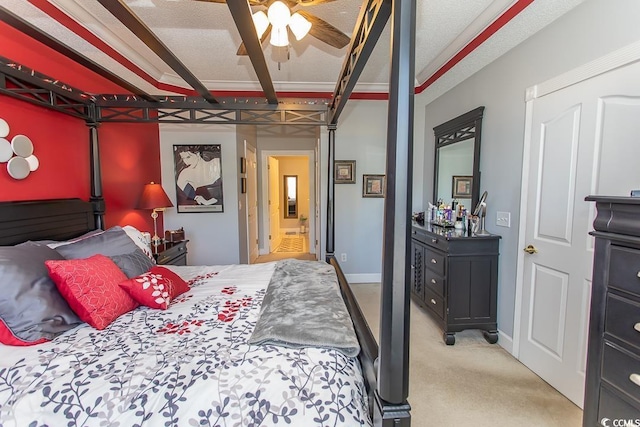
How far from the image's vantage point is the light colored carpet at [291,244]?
6520 mm

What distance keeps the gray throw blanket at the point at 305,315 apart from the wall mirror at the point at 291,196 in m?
6.93

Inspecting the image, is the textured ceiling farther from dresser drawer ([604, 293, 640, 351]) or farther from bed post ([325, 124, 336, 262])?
dresser drawer ([604, 293, 640, 351])

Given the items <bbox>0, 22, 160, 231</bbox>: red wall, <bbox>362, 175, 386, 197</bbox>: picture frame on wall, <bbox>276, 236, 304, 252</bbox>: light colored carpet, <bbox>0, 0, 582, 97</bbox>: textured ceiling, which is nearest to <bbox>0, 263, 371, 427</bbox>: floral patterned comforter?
<bbox>0, 22, 160, 231</bbox>: red wall

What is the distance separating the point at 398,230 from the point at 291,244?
21.1 ft

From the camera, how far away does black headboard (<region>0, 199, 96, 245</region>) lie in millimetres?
1587

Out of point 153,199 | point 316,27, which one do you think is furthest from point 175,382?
point 153,199

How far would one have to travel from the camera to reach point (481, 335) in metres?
2.71

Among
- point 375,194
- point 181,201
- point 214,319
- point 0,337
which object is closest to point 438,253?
point 375,194

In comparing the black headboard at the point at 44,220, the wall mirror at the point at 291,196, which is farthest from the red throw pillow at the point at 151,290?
the wall mirror at the point at 291,196

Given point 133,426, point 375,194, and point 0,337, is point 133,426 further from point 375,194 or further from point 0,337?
point 375,194

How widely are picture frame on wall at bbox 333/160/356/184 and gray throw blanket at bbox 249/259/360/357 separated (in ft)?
7.38

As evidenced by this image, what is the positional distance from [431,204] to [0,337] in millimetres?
3806

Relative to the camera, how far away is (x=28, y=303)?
124cm

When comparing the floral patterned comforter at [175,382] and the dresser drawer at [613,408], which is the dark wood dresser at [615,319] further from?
the floral patterned comforter at [175,382]
